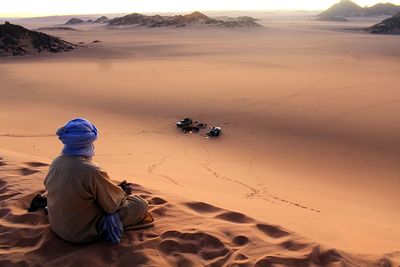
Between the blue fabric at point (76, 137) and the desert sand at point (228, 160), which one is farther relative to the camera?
the desert sand at point (228, 160)

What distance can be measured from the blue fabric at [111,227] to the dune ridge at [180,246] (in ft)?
0.21

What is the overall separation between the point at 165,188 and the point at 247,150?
2872mm

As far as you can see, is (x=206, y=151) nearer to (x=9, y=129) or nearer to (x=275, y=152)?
(x=275, y=152)

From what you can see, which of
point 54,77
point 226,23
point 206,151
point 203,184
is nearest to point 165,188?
point 203,184

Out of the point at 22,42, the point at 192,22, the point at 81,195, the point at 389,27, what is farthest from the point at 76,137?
the point at 192,22

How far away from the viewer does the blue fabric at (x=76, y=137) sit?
3.08 m

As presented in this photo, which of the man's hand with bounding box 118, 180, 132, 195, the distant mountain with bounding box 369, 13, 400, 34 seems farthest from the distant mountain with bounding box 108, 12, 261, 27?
the man's hand with bounding box 118, 180, 132, 195

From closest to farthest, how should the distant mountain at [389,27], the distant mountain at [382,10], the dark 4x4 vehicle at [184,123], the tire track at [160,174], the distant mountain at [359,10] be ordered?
the tire track at [160,174] < the dark 4x4 vehicle at [184,123] < the distant mountain at [389,27] < the distant mountain at [382,10] < the distant mountain at [359,10]

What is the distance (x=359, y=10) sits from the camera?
93.8 meters

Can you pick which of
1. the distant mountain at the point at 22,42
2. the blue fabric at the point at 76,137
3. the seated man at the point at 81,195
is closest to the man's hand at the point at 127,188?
the seated man at the point at 81,195

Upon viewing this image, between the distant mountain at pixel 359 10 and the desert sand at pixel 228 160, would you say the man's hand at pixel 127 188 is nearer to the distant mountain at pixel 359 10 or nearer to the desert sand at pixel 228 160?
the desert sand at pixel 228 160

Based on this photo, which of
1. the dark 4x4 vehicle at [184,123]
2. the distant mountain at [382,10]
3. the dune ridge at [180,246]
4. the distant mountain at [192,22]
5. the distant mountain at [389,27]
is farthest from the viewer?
the distant mountain at [382,10]

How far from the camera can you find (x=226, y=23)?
5062 centimetres

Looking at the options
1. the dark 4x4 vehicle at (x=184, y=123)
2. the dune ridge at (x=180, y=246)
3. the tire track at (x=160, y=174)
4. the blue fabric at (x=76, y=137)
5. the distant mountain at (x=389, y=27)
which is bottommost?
the tire track at (x=160, y=174)
